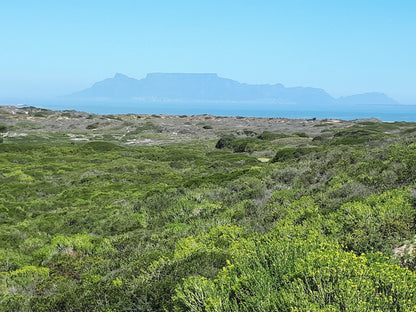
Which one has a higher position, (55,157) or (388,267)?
(388,267)

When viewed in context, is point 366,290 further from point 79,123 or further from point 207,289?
point 79,123

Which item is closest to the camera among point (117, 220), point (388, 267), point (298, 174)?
point (388, 267)

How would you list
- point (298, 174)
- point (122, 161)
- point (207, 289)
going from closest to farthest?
1. point (207, 289)
2. point (298, 174)
3. point (122, 161)

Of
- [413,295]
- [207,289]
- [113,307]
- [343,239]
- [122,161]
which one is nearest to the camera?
[413,295]

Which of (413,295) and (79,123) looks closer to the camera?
(413,295)

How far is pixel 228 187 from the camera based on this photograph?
1852cm

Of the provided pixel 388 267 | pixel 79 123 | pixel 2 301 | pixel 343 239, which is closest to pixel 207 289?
pixel 388 267

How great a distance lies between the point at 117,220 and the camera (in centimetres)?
1507

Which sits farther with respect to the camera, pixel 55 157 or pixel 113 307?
pixel 55 157

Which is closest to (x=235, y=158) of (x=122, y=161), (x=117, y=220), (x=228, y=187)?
(x=122, y=161)

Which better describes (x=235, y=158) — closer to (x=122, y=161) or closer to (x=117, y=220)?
(x=122, y=161)

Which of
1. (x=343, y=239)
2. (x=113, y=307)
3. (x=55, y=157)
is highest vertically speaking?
(x=343, y=239)

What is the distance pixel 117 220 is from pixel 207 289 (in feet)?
35.2

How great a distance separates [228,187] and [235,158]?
1949 cm
